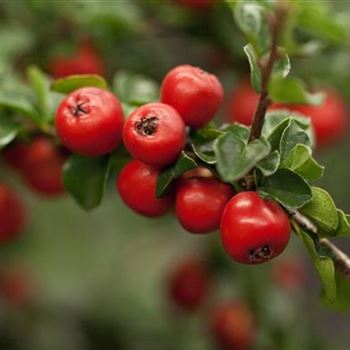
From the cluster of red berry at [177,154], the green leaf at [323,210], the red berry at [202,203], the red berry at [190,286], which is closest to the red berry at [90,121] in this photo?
the cluster of red berry at [177,154]

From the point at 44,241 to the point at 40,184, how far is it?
2.91ft

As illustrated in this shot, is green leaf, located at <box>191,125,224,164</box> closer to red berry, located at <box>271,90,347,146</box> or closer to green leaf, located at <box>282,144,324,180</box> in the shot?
green leaf, located at <box>282,144,324,180</box>

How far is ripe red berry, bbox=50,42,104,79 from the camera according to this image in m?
1.26

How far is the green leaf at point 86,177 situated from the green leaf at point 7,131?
0.22 ft

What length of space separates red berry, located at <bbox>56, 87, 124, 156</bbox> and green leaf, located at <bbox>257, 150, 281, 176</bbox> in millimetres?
160

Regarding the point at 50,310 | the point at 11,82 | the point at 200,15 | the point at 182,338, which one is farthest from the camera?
the point at 50,310

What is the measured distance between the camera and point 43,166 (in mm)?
1000

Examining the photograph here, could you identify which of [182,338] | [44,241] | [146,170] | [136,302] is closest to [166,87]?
[146,170]

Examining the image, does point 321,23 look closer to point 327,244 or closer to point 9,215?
point 327,244

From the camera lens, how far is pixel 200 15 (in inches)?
51.4

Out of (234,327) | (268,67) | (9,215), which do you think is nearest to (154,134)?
(268,67)

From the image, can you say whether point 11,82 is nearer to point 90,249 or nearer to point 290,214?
point 290,214

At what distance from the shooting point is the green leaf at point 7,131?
88 centimetres

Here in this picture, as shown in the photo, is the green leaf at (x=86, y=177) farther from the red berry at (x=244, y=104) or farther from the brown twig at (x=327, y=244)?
the red berry at (x=244, y=104)
